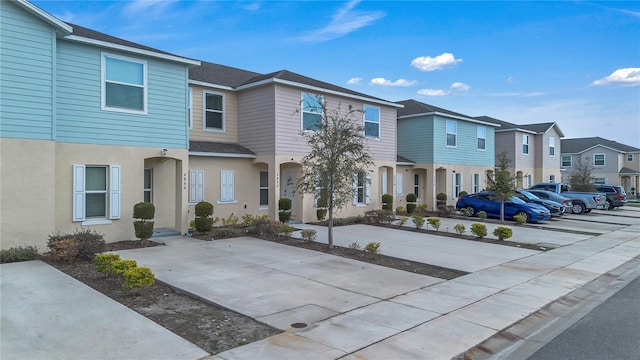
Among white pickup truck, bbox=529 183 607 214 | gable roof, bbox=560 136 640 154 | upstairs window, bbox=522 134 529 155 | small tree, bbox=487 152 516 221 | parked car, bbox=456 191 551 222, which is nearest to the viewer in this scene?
small tree, bbox=487 152 516 221

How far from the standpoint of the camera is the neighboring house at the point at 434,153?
2553 cm

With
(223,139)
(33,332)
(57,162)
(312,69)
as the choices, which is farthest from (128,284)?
(312,69)

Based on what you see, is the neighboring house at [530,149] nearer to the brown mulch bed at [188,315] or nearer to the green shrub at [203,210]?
the green shrub at [203,210]

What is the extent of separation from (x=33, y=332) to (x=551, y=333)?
7.13 meters

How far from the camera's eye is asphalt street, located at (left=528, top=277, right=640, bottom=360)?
5.52 m

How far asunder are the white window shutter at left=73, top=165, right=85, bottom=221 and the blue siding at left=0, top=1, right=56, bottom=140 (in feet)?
4.42

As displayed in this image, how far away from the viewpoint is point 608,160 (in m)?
52.6

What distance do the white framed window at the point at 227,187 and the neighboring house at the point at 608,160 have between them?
46.8 metres

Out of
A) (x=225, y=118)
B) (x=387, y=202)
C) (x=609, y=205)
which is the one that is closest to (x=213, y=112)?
(x=225, y=118)

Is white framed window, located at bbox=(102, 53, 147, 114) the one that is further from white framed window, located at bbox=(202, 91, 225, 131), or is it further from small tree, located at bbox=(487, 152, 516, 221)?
small tree, located at bbox=(487, 152, 516, 221)

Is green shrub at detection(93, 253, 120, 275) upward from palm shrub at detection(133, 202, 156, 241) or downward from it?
downward

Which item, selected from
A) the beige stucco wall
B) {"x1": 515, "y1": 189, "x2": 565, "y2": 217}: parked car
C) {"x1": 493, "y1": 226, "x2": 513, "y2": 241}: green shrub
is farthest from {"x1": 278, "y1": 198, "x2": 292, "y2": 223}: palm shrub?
{"x1": 515, "y1": 189, "x2": 565, "y2": 217}: parked car

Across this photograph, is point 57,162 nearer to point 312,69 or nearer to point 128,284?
point 128,284

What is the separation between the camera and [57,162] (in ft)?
38.2
